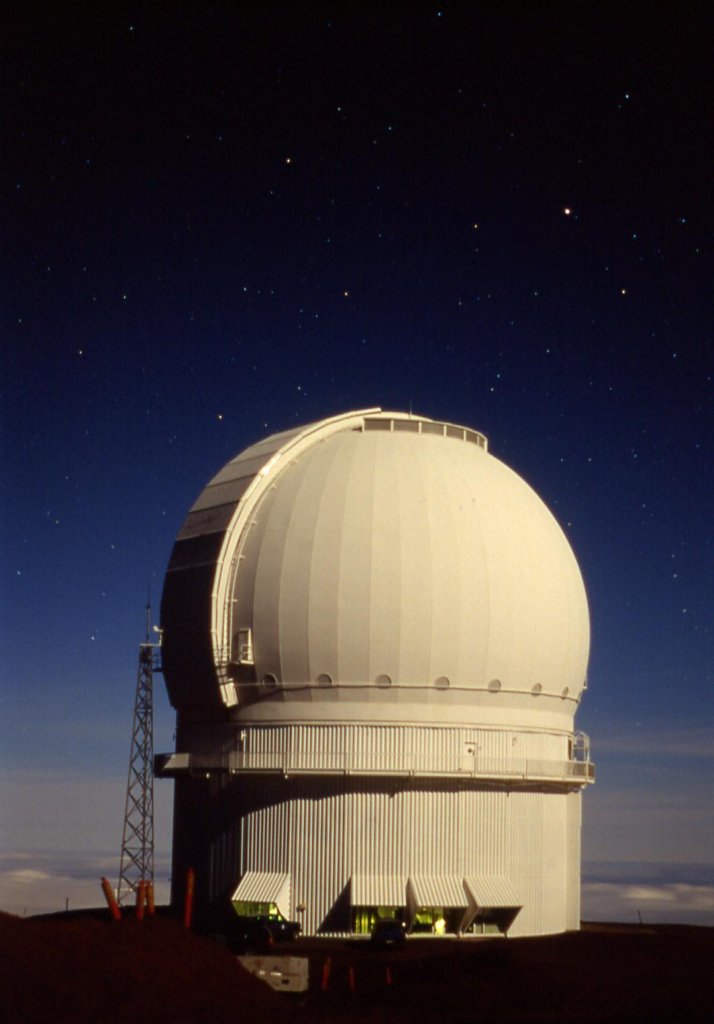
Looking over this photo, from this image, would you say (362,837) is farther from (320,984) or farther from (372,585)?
(320,984)

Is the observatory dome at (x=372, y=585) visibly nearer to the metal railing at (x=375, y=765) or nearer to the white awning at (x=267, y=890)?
the metal railing at (x=375, y=765)

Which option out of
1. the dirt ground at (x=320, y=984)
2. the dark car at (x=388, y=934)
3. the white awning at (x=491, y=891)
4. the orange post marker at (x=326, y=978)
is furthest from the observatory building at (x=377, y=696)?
the orange post marker at (x=326, y=978)

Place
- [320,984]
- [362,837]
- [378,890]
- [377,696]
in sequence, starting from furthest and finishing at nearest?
1. [377,696]
2. [362,837]
3. [378,890]
4. [320,984]

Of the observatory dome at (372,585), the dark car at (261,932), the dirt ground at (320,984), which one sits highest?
the observatory dome at (372,585)

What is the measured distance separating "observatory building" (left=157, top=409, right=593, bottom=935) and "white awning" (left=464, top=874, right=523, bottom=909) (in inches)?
1.6

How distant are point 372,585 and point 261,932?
27.0 ft

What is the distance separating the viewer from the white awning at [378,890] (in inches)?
1379

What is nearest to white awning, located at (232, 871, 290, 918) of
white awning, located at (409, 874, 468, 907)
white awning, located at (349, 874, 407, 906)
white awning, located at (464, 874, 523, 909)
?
white awning, located at (349, 874, 407, 906)

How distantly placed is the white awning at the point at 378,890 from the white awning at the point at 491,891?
1.62 m

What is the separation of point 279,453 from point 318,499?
78.6 inches

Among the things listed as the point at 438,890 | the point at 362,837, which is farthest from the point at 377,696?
the point at 438,890

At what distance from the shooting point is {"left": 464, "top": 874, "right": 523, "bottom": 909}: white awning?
3559cm

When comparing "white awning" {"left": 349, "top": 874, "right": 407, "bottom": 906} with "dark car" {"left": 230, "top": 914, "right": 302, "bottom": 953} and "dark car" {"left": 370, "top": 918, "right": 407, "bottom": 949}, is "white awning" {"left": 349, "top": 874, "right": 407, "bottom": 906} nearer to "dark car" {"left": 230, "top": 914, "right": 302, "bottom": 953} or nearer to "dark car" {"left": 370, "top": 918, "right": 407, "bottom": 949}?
"dark car" {"left": 370, "top": 918, "right": 407, "bottom": 949}

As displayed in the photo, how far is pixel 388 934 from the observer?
33312 millimetres
